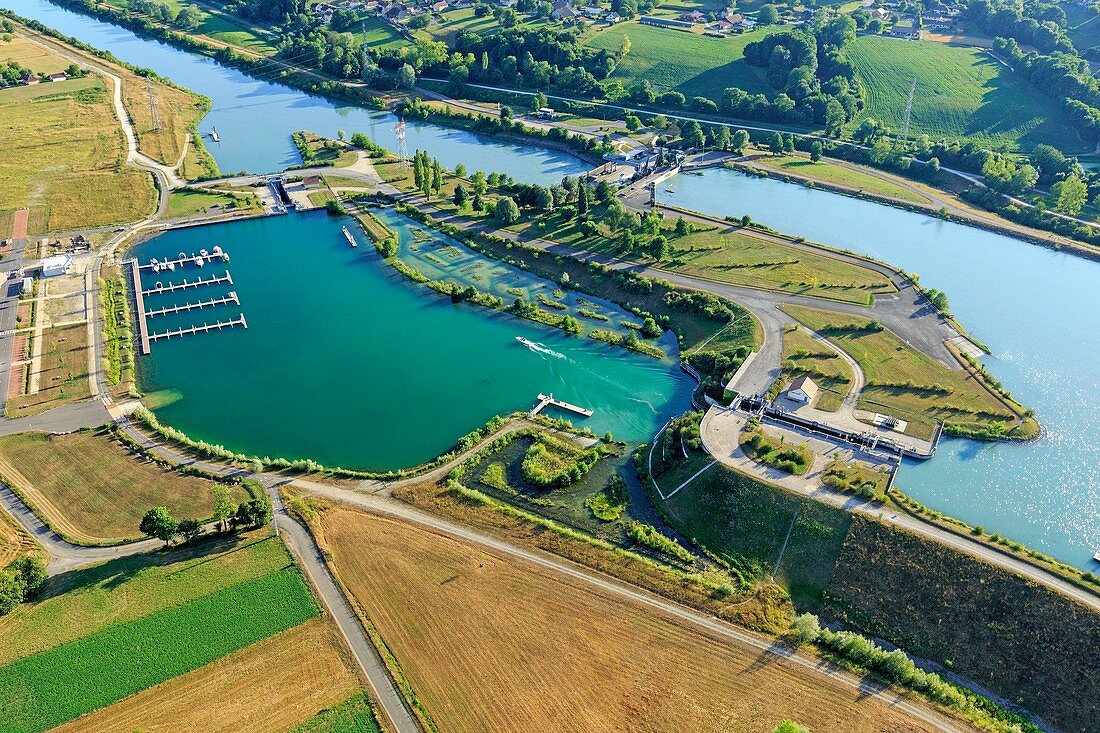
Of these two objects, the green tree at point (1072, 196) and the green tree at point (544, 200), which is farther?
the green tree at point (1072, 196)

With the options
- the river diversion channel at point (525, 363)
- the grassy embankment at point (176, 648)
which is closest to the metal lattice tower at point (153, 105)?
the river diversion channel at point (525, 363)

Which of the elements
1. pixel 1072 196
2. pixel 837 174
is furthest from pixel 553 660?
pixel 1072 196

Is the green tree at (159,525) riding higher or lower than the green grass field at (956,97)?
lower

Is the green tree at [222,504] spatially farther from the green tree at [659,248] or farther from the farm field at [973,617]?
the green tree at [659,248]

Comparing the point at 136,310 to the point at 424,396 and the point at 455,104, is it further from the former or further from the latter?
the point at 455,104

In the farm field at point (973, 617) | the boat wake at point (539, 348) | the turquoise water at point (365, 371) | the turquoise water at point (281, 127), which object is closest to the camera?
the farm field at point (973, 617)

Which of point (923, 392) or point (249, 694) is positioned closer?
point (249, 694)

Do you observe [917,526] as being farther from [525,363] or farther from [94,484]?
[94,484]

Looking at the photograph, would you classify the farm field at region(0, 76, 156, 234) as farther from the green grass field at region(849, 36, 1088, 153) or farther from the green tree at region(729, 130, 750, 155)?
the green grass field at region(849, 36, 1088, 153)
